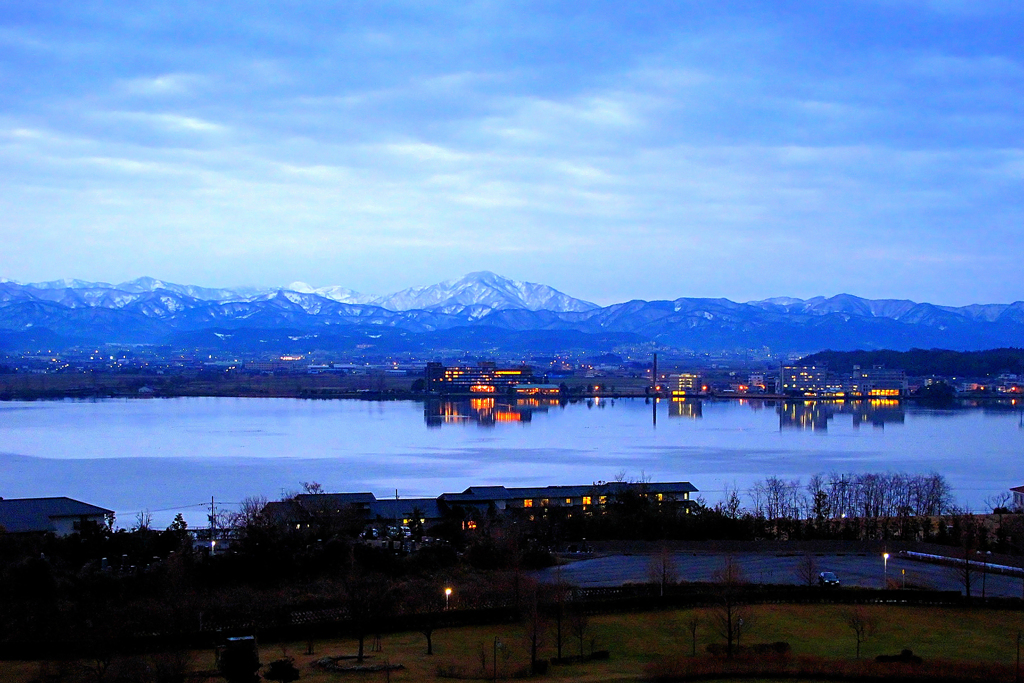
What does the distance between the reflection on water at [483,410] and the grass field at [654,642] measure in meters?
11.4

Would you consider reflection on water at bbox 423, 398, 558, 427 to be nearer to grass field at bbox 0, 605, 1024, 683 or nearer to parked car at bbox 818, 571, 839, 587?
parked car at bbox 818, 571, 839, 587

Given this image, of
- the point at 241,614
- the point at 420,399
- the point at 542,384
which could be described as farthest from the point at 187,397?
the point at 241,614

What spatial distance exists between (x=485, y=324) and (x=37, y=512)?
70.6 meters

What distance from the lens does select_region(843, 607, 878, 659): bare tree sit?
3.85 meters

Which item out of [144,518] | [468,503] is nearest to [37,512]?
[144,518]

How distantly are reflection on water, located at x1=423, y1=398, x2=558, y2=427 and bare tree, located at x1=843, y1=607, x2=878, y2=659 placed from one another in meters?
11.5

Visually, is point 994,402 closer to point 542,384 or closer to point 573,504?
point 542,384

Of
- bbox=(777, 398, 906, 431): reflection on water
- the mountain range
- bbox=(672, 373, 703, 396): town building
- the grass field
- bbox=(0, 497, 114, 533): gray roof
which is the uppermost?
the mountain range

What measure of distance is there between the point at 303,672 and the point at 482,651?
0.60 m

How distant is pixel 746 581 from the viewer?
4.81 metres

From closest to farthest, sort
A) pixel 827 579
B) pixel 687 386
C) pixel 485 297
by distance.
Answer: pixel 827 579
pixel 687 386
pixel 485 297

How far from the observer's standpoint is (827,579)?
4.93 metres

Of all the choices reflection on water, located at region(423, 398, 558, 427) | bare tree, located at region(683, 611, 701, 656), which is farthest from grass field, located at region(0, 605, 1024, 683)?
reflection on water, located at region(423, 398, 558, 427)

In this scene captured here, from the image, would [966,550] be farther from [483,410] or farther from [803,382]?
[803,382]
